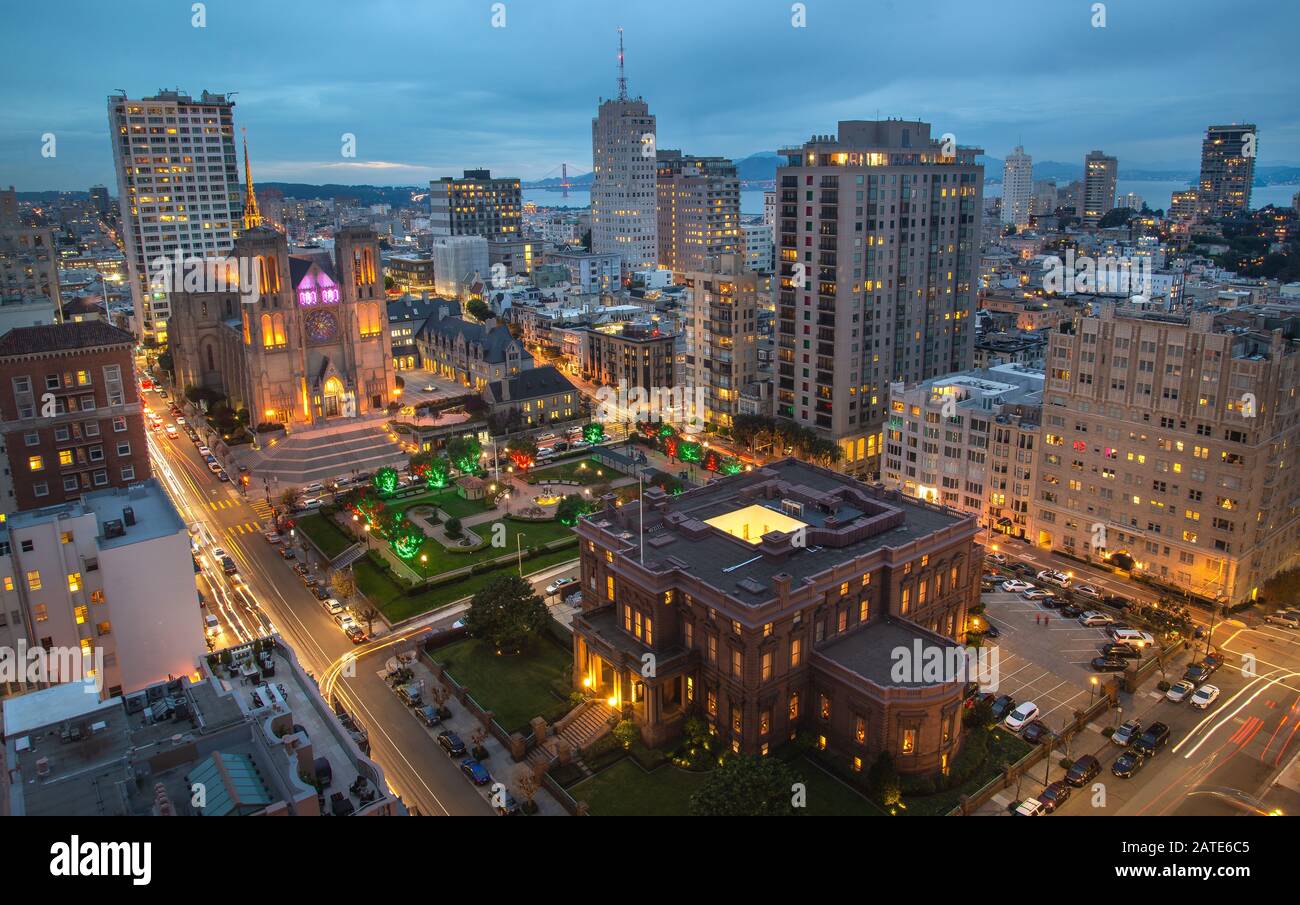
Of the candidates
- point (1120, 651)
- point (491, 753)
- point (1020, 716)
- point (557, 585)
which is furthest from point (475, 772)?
point (1120, 651)

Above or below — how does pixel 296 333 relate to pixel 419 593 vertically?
above

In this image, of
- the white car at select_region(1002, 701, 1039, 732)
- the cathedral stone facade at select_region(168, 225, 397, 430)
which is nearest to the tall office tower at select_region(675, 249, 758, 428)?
the cathedral stone facade at select_region(168, 225, 397, 430)

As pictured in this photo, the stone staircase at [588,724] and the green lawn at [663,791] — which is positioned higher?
the stone staircase at [588,724]

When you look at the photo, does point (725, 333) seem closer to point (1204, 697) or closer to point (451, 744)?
point (1204, 697)

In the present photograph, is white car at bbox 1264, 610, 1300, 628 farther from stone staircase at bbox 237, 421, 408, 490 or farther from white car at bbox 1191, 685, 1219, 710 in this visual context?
stone staircase at bbox 237, 421, 408, 490

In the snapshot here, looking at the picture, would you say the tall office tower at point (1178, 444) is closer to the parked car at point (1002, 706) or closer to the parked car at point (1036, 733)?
the parked car at point (1002, 706)

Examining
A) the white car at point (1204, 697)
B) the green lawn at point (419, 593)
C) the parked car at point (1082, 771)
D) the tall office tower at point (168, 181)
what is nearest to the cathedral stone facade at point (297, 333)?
the tall office tower at point (168, 181)
